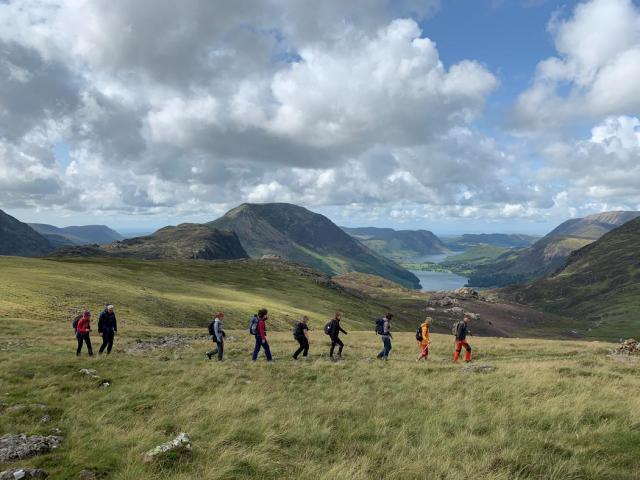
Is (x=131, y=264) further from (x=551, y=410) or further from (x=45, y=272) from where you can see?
(x=551, y=410)

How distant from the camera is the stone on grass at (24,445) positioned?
29.0 ft

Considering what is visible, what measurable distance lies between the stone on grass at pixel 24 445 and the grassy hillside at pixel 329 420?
0.36m

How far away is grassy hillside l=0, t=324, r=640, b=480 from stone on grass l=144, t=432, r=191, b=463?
23cm

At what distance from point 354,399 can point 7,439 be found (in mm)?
9662

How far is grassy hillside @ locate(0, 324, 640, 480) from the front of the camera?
8.41m

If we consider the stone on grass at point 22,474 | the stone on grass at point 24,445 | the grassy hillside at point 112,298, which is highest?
the stone on grass at point 22,474

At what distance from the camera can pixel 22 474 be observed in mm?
7680

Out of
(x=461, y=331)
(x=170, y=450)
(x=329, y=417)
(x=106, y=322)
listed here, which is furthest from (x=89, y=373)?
(x=461, y=331)

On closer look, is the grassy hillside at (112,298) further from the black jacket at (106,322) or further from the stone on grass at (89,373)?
the stone on grass at (89,373)

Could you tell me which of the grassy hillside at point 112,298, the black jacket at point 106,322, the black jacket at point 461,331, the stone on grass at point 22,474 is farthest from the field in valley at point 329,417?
the grassy hillside at point 112,298

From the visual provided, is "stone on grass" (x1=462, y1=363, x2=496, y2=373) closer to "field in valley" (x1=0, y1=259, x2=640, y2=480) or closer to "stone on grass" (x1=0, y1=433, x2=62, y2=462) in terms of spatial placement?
"field in valley" (x1=0, y1=259, x2=640, y2=480)

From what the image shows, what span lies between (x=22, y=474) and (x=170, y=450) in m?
2.58

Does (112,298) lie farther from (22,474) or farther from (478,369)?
(22,474)

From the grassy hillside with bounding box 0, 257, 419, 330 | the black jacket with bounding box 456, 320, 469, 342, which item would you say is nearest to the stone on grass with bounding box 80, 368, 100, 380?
the black jacket with bounding box 456, 320, 469, 342
